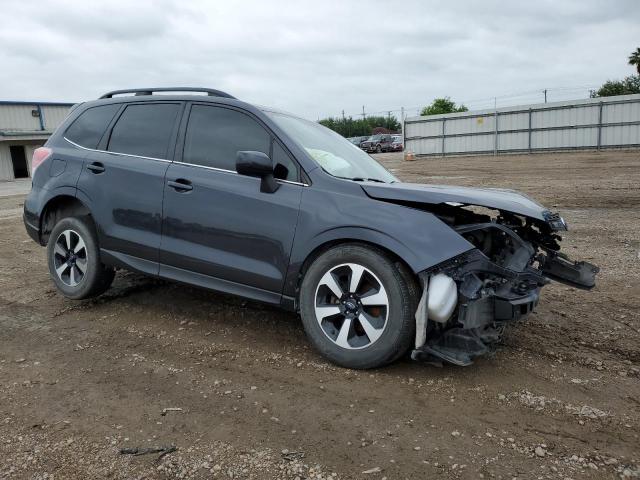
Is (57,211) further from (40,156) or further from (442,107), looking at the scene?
(442,107)

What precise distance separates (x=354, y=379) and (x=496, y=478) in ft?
3.79

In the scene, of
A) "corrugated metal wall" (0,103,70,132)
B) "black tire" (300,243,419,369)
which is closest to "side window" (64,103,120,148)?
"black tire" (300,243,419,369)

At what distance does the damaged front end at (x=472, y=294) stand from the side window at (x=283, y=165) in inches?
Answer: 39.9

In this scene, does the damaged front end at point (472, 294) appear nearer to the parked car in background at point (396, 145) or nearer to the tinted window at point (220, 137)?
the tinted window at point (220, 137)

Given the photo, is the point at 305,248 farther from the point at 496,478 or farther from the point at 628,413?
the point at 628,413

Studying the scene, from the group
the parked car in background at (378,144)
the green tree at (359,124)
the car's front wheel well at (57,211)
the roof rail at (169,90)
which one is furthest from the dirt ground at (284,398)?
the green tree at (359,124)

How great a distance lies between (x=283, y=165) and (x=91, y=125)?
2.20 metres

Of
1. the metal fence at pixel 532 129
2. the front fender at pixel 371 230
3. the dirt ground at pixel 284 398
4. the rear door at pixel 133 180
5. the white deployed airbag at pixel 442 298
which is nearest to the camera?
the dirt ground at pixel 284 398

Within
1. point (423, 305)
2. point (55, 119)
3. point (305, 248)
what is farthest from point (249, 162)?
point (55, 119)

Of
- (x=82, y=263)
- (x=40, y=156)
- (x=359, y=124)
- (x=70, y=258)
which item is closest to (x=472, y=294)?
(x=82, y=263)

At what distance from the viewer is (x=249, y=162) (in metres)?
3.66

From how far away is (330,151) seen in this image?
4.29 metres

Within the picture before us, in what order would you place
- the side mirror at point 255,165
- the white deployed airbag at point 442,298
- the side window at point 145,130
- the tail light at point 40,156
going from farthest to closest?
the tail light at point 40,156
the side window at point 145,130
the side mirror at point 255,165
the white deployed airbag at point 442,298

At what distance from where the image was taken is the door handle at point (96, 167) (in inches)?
181
